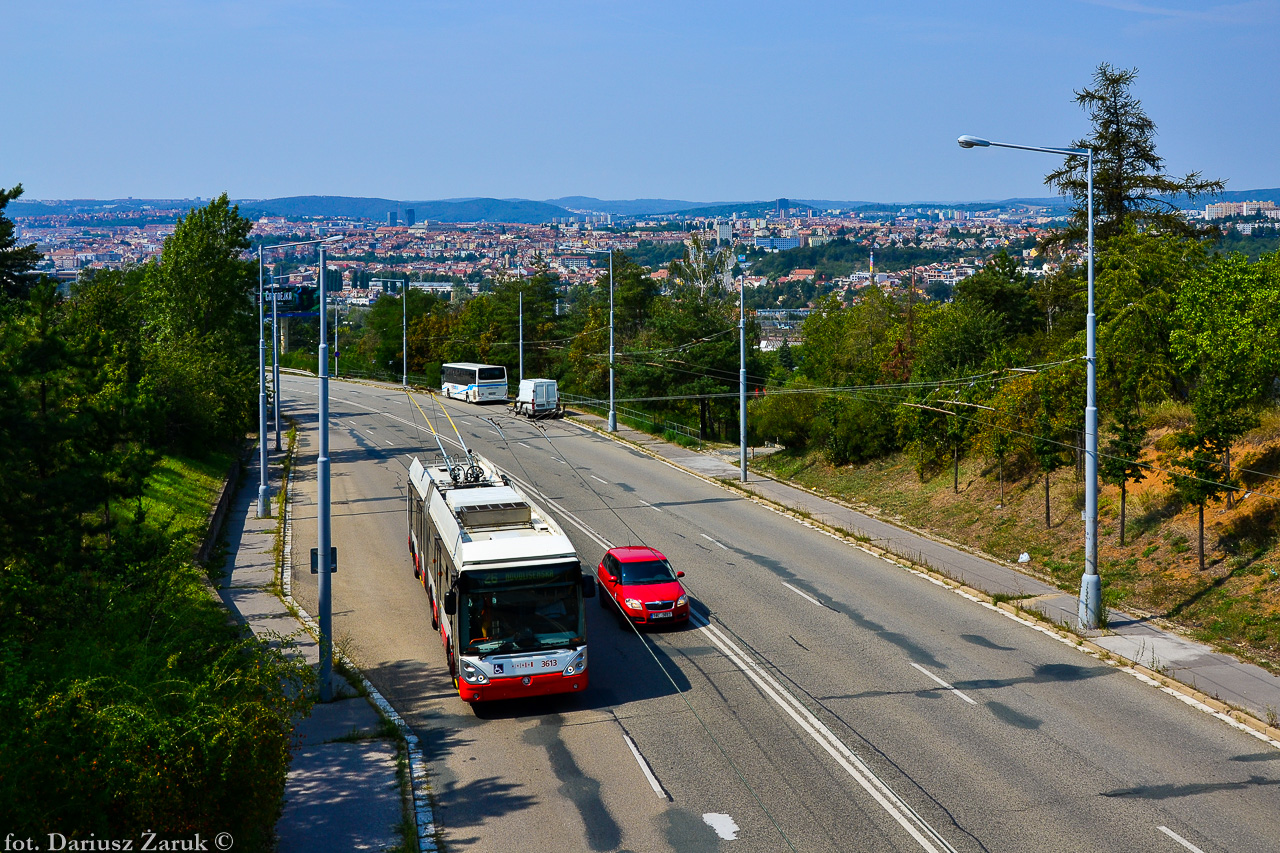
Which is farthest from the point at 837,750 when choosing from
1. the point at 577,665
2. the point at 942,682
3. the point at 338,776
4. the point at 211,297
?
the point at 211,297

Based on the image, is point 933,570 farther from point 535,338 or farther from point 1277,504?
point 535,338

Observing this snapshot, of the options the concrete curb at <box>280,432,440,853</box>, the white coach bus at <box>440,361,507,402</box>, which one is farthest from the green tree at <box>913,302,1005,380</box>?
the white coach bus at <box>440,361,507,402</box>

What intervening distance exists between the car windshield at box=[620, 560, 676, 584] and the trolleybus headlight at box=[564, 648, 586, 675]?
18.2 feet

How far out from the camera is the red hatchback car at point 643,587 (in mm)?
20375

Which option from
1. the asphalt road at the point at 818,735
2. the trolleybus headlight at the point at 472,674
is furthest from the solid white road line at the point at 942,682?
the trolleybus headlight at the point at 472,674

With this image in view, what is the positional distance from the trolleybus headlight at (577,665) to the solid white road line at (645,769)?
1256 mm

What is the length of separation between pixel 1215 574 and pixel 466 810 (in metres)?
16.9

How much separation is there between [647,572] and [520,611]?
6.19 m

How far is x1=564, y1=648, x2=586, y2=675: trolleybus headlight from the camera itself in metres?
15.7

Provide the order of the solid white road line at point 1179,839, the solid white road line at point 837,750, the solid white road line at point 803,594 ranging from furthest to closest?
the solid white road line at point 803,594
the solid white road line at point 837,750
the solid white road line at point 1179,839

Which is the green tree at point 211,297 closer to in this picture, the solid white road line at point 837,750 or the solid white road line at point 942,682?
the solid white road line at point 837,750

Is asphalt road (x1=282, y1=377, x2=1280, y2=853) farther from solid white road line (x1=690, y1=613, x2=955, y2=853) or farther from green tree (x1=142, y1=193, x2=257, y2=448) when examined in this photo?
green tree (x1=142, y1=193, x2=257, y2=448)

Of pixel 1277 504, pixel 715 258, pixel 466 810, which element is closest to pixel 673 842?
pixel 466 810

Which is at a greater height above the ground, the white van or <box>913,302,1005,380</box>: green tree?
<box>913,302,1005,380</box>: green tree
